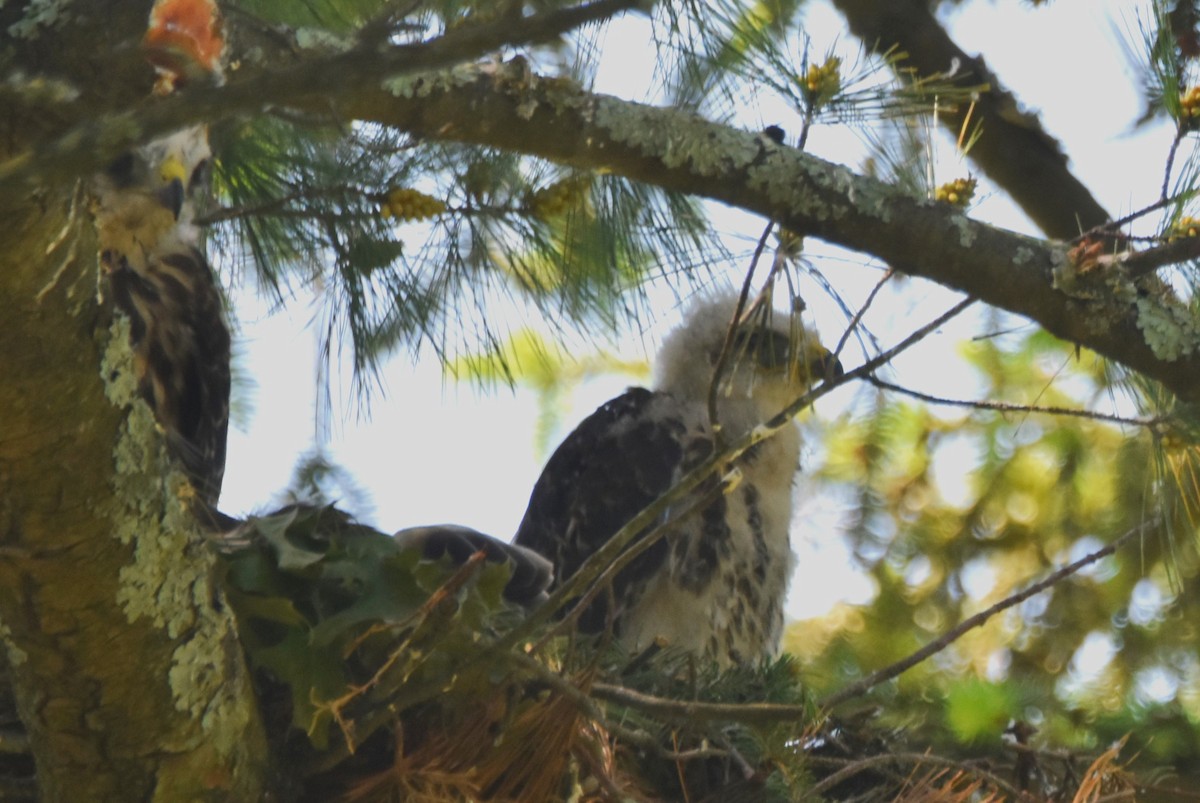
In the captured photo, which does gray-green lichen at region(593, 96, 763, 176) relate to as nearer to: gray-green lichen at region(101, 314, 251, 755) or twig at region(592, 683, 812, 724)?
twig at region(592, 683, 812, 724)

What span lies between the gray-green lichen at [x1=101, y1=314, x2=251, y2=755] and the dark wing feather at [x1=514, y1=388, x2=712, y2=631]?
202cm

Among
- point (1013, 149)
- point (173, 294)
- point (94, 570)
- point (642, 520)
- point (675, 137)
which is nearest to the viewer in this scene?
point (94, 570)

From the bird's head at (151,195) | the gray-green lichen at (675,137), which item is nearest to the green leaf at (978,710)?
the gray-green lichen at (675,137)

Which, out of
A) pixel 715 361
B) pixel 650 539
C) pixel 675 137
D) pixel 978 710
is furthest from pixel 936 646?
pixel 715 361

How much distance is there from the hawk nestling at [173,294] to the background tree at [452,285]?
124mm

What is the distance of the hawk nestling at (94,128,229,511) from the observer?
2.69 meters

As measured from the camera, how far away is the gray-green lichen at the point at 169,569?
1642 millimetres

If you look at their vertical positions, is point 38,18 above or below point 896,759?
above

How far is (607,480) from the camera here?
4090 mm

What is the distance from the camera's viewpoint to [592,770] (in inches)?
89.4

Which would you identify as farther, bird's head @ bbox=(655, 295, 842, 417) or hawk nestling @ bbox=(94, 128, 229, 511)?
bird's head @ bbox=(655, 295, 842, 417)

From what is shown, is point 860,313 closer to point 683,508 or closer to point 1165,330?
point 1165,330

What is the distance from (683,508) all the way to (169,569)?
2249 millimetres

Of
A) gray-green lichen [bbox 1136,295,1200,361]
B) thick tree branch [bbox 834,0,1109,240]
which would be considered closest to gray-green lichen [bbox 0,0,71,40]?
gray-green lichen [bbox 1136,295,1200,361]
